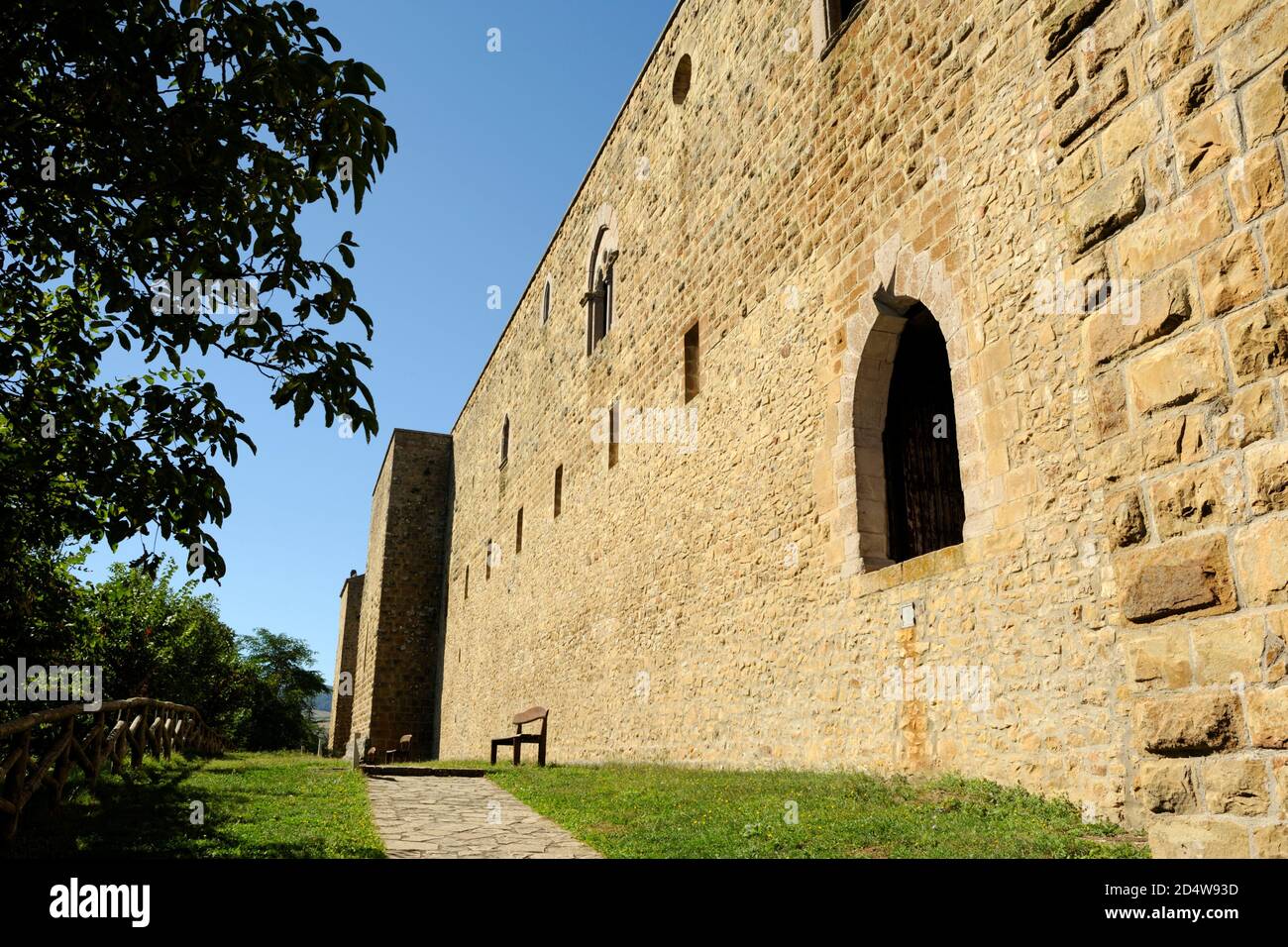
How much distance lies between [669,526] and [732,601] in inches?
84.3

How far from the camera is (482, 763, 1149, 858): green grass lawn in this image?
4344 mm

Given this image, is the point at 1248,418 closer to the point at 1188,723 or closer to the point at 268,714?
the point at 1188,723

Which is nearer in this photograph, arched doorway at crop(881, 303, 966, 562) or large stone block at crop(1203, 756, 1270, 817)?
large stone block at crop(1203, 756, 1270, 817)

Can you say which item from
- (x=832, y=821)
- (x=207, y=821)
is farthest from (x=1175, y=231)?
(x=207, y=821)

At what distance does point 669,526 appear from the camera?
37.5 ft

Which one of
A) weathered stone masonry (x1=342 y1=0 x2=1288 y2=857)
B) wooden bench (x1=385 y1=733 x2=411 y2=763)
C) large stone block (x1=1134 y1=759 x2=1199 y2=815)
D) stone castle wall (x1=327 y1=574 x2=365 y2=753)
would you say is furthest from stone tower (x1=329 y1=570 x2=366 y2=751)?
large stone block (x1=1134 y1=759 x2=1199 y2=815)

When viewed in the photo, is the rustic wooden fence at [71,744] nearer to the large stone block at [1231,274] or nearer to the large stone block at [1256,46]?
the large stone block at [1231,274]

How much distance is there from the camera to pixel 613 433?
1398 centimetres

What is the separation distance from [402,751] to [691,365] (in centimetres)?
1362

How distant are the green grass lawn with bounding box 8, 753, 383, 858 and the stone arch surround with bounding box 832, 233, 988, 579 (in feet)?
14.6

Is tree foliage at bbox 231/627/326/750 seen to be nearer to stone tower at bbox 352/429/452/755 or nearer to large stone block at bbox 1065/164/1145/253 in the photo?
stone tower at bbox 352/429/452/755

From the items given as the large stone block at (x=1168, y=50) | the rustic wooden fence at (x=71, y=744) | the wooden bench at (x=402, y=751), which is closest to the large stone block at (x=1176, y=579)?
the large stone block at (x=1168, y=50)

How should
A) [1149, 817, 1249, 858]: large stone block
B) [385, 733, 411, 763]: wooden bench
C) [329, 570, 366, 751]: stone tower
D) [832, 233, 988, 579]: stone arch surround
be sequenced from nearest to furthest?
[1149, 817, 1249, 858]: large stone block → [832, 233, 988, 579]: stone arch surround → [385, 733, 411, 763]: wooden bench → [329, 570, 366, 751]: stone tower
